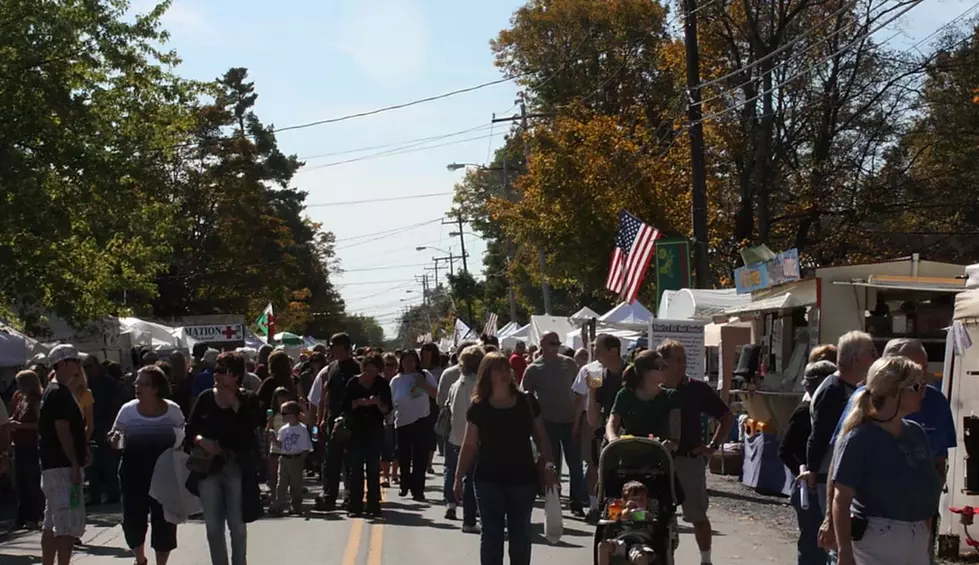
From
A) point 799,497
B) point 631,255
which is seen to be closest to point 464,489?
point 799,497

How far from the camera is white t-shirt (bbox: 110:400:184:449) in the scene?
31.6ft

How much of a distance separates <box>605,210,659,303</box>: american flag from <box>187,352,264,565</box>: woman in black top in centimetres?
1624

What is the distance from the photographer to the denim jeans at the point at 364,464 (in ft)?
45.6

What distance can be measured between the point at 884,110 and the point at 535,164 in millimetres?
9973

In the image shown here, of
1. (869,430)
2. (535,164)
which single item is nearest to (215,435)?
(869,430)

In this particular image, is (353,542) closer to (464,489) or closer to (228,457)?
(464,489)

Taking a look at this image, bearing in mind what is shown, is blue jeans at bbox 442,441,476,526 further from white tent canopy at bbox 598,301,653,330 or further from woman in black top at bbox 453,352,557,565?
white tent canopy at bbox 598,301,653,330

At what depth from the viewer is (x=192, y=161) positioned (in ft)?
180

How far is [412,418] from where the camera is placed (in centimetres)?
1580

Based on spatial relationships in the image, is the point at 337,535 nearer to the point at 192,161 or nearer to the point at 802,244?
the point at 802,244

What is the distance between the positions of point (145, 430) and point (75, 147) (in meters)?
Answer: 15.3

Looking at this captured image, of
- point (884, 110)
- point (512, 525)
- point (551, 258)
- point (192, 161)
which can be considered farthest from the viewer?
point (192, 161)

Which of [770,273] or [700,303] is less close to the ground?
[770,273]

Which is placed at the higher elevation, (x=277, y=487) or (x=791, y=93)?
(x=791, y=93)
